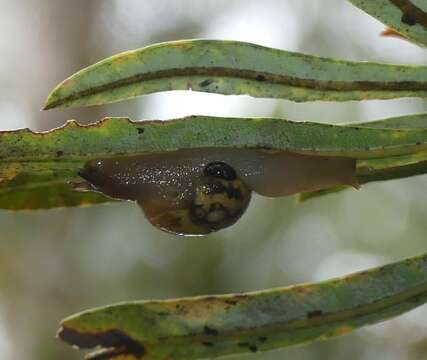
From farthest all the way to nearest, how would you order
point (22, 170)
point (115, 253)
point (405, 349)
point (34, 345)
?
point (115, 253) → point (34, 345) → point (405, 349) → point (22, 170)

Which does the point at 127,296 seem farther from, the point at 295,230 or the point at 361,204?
the point at 361,204

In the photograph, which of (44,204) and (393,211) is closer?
(44,204)

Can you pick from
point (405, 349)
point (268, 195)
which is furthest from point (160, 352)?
point (405, 349)

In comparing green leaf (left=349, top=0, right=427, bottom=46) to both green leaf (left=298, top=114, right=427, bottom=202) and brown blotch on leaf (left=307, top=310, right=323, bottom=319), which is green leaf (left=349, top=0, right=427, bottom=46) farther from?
brown blotch on leaf (left=307, top=310, right=323, bottom=319)

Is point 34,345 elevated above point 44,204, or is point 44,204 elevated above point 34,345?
point 44,204

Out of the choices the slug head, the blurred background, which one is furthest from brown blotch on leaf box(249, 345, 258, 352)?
the blurred background

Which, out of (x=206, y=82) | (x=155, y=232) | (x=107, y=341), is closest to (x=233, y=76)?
(x=206, y=82)
